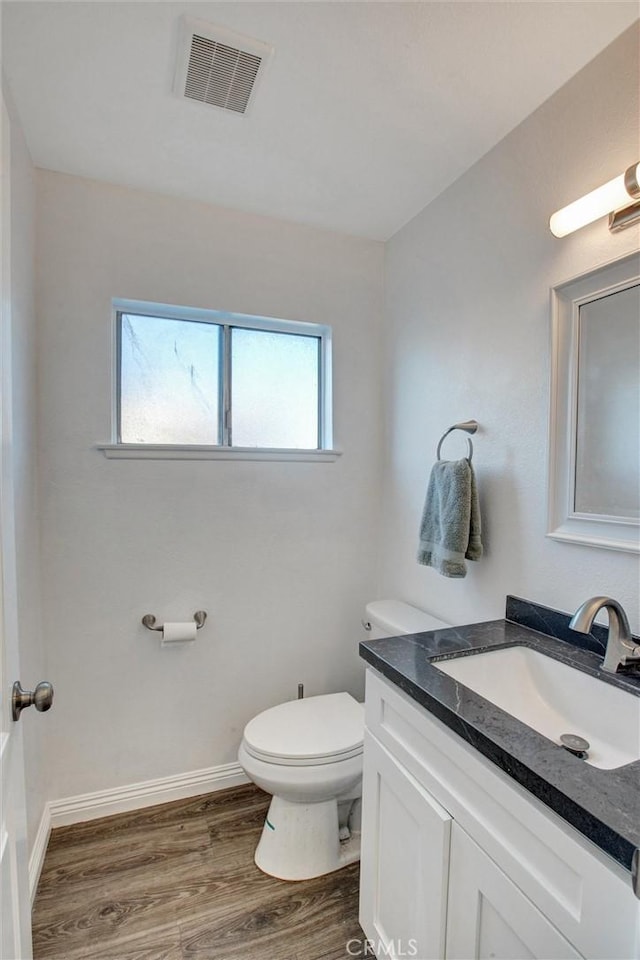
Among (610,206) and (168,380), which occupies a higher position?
(610,206)

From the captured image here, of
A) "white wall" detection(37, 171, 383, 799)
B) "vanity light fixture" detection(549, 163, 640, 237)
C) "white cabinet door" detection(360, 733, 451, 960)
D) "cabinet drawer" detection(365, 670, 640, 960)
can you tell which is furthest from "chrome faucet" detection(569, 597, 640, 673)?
"white wall" detection(37, 171, 383, 799)

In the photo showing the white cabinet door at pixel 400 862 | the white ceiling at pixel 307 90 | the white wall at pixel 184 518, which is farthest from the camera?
the white wall at pixel 184 518

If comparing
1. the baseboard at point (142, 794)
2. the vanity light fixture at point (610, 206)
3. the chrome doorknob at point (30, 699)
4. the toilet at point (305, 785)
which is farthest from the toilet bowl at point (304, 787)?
the vanity light fixture at point (610, 206)

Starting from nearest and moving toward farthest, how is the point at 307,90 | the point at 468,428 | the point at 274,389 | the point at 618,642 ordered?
the point at 618,642 < the point at 307,90 < the point at 468,428 < the point at 274,389

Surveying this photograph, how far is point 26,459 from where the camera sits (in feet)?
4.86

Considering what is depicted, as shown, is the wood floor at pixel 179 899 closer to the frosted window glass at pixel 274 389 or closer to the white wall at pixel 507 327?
the white wall at pixel 507 327

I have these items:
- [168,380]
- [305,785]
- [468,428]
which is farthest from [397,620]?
[168,380]

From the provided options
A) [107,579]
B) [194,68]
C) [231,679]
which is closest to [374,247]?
[194,68]

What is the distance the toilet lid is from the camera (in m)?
1.48

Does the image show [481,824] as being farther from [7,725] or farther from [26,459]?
[26,459]

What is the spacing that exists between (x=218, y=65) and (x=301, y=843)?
2301 mm

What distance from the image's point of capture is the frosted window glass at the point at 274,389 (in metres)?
1.98

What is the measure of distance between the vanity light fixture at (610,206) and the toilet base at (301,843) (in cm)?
186

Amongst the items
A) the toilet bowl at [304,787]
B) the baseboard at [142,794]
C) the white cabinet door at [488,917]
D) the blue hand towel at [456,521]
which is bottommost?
the baseboard at [142,794]
